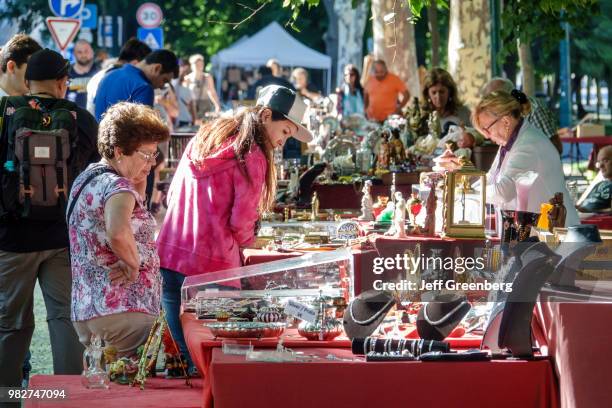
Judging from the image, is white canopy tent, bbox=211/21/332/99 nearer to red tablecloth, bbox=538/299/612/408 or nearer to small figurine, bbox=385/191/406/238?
small figurine, bbox=385/191/406/238

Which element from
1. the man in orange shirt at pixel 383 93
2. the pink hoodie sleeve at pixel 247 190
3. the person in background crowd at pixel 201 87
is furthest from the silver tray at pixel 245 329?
the person in background crowd at pixel 201 87

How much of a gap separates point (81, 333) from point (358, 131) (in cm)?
930

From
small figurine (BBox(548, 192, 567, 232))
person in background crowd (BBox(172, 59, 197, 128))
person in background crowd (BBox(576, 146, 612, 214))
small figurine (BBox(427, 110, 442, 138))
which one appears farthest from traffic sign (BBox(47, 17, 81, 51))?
small figurine (BBox(548, 192, 567, 232))

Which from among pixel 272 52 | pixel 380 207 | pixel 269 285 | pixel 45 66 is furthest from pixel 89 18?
pixel 269 285

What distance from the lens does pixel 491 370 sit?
4.81m

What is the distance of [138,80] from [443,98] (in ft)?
11.2

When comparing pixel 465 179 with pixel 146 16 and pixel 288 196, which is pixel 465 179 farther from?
pixel 146 16

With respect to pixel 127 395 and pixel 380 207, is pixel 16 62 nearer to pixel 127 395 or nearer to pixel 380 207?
pixel 380 207

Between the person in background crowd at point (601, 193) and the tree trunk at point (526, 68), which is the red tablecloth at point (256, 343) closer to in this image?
the person in background crowd at point (601, 193)

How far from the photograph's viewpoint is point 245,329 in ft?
16.6

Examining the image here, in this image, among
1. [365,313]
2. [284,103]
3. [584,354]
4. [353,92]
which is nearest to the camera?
[584,354]

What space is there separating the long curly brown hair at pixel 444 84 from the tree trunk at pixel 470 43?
17.8 ft

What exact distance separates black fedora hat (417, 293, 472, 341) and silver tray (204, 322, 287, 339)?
52 centimetres

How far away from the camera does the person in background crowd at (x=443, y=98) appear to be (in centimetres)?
1198
